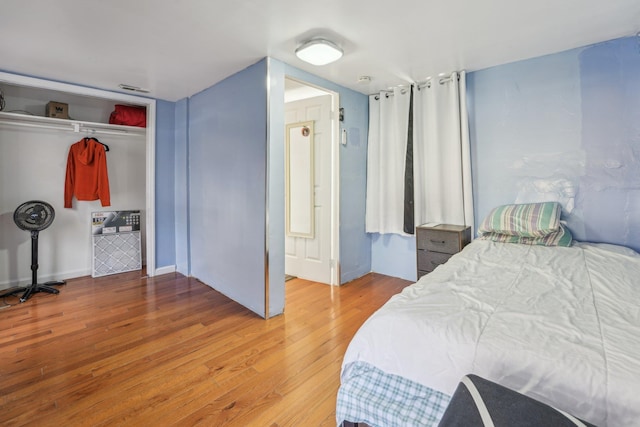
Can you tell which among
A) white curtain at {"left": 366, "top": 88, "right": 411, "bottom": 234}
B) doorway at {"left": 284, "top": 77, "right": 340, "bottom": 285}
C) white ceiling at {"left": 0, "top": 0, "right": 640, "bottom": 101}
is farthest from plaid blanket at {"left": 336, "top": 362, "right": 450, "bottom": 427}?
white curtain at {"left": 366, "top": 88, "right": 411, "bottom": 234}

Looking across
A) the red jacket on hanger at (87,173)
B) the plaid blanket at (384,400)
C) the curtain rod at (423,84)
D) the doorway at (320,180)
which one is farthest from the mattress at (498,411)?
the red jacket on hanger at (87,173)

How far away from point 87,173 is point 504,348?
4.45 m

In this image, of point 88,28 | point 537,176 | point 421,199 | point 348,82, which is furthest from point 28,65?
point 537,176

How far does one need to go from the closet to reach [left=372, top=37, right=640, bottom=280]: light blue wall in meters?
3.80

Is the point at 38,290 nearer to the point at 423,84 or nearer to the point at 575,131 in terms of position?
the point at 423,84

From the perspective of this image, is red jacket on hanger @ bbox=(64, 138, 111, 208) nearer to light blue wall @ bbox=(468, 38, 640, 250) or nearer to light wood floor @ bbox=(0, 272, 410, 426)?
Result: light wood floor @ bbox=(0, 272, 410, 426)

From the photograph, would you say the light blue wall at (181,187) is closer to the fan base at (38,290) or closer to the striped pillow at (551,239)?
the fan base at (38,290)

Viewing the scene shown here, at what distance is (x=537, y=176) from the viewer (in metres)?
2.71

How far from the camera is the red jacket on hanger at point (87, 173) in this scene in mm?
3635

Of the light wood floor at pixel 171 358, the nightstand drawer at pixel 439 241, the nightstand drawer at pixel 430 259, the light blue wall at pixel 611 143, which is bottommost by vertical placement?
the light wood floor at pixel 171 358

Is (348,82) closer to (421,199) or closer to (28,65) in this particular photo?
(421,199)

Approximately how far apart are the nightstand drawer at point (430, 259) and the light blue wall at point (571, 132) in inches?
23.2

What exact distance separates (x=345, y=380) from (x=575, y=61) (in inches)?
119

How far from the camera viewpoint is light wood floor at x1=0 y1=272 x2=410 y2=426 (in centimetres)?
159
